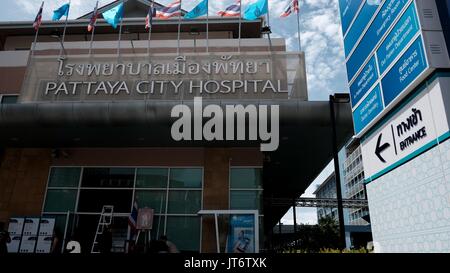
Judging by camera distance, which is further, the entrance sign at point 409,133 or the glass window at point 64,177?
the glass window at point 64,177

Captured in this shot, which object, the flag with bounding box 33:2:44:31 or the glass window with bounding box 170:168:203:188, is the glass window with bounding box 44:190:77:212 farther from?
the flag with bounding box 33:2:44:31

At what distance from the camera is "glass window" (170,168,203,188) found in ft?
43.6

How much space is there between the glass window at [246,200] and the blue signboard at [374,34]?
8.12 metres

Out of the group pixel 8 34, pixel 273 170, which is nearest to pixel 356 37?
pixel 273 170

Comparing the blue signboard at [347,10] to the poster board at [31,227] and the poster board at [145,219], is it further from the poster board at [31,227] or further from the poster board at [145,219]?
the poster board at [31,227]

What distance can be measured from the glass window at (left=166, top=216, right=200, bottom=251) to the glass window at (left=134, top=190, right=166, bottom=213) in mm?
566

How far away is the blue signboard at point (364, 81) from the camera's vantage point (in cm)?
461

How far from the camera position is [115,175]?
1363 cm

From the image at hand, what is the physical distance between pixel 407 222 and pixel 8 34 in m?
23.8

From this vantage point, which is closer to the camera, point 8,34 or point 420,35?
point 420,35

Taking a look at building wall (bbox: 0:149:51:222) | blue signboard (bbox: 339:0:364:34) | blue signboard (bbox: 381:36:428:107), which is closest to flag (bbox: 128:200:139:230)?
building wall (bbox: 0:149:51:222)

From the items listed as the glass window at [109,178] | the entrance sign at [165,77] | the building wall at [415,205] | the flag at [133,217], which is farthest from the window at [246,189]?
the building wall at [415,205]

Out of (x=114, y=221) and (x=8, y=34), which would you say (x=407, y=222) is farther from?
(x=8, y=34)

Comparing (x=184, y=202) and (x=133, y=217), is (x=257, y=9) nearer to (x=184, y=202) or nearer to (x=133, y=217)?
(x=184, y=202)
